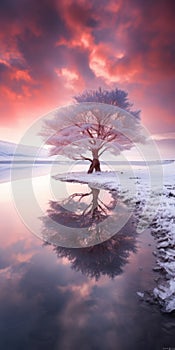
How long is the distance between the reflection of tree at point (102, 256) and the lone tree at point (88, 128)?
17568 mm

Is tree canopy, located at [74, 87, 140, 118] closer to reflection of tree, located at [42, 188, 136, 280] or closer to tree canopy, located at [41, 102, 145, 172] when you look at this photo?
tree canopy, located at [41, 102, 145, 172]

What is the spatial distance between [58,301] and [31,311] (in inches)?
16.0

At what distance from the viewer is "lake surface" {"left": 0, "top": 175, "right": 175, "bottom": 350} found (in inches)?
90.7

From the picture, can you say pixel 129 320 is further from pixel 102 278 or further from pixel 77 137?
pixel 77 137

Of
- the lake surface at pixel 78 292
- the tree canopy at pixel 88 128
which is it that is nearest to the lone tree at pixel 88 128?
the tree canopy at pixel 88 128

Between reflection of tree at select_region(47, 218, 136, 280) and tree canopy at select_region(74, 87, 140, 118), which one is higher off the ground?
tree canopy at select_region(74, 87, 140, 118)

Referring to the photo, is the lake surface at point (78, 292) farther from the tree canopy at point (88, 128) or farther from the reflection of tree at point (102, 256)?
the tree canopy at point (88, 128)

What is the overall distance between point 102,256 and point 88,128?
19.0m

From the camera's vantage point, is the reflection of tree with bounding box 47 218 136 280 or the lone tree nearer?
the reflection of tree with bounding box 47 218 136 280

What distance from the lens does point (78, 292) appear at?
3158 mm

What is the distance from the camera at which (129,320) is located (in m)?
2.54

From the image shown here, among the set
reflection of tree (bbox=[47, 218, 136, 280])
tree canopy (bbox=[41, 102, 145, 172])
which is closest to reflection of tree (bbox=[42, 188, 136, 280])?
reflection of tree (bbox=[47, 218, 136, 280])

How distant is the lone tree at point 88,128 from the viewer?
2169cm

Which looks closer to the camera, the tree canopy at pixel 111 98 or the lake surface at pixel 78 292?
the lake surface at pixel 78 292
